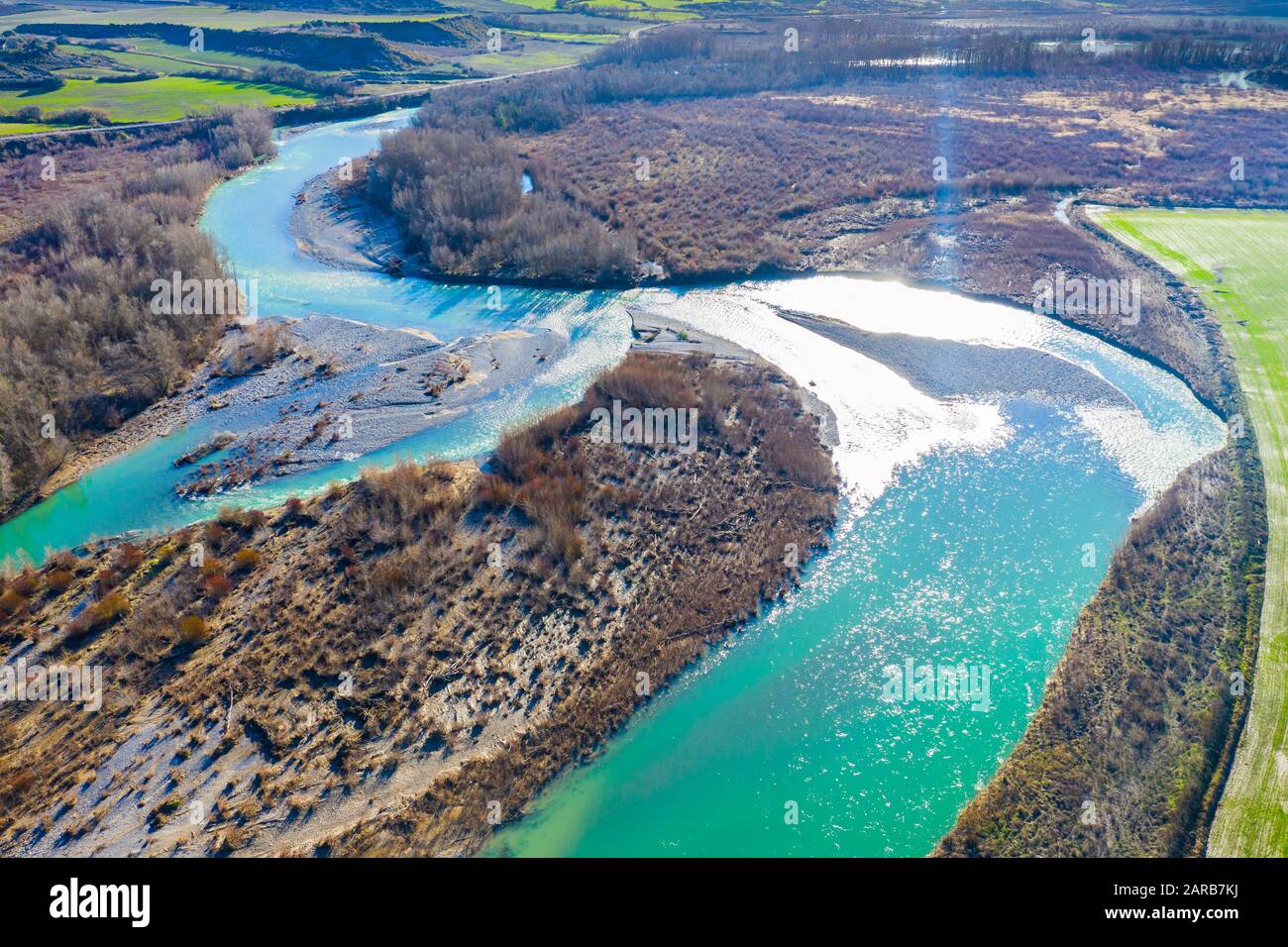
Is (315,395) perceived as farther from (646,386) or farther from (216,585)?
(646,386)

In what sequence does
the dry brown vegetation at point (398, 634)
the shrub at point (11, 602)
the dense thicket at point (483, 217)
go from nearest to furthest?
the dry brown vegetation at point (398, 634) < the shrub at point (11, 602) < the dense thicket at point (483, 217)

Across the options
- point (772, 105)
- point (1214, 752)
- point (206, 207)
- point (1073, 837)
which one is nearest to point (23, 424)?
point (206, 207)

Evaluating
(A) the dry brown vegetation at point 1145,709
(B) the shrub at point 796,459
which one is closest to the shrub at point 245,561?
(B) the shrub at point 796,459

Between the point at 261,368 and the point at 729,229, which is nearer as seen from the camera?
the point at 261,368

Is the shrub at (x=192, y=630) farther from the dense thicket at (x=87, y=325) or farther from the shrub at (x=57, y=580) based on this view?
the dense thicket at (x=87, y=325)

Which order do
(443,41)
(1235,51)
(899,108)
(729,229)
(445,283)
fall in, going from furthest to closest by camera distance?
(443,41), (1235,51), (899,108), (729,229), (445,283)

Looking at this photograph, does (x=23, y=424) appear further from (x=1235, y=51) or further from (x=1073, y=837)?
(x=1235, y=51)

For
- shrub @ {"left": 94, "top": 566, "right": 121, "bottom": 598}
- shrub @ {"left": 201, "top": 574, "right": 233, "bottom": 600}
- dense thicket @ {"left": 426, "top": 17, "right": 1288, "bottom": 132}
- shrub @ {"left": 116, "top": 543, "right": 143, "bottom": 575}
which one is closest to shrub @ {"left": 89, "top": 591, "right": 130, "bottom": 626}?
shrub @ {"left": 94, "top": 566, "right": 121, "bottom": 598}
